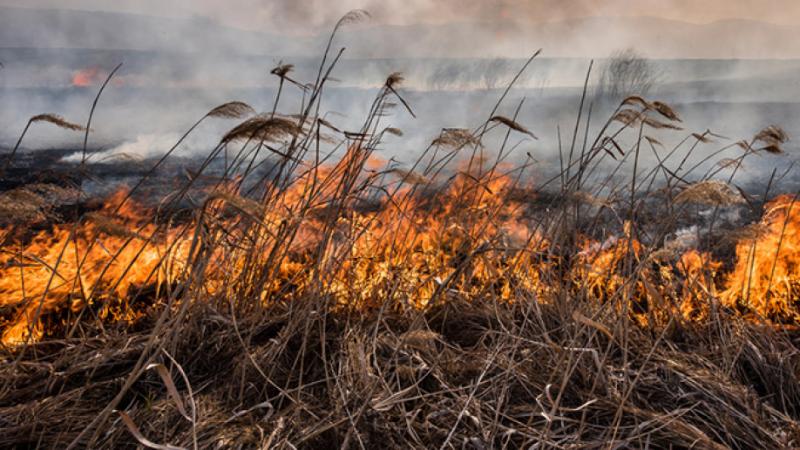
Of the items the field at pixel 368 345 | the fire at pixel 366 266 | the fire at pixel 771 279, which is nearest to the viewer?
the field at pixel 368 345

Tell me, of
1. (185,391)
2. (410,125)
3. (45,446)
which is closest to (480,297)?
(185,391)

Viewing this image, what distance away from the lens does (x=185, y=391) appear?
1.88 metres

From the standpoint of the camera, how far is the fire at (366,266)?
2.19 meters

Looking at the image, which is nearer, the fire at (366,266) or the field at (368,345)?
the field at (368,345)

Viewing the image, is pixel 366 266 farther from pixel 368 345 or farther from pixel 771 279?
pixel 771 279

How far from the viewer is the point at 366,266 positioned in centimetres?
279

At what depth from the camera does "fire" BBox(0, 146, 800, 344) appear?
7.18ft

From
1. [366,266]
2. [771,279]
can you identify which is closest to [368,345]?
[366,266]

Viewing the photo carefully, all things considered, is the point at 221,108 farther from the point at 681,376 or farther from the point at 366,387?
the point at 681,376

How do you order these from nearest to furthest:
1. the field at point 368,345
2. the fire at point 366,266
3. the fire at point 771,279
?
the field at point 368,345 < the fire at point 366,266 < the fire at point 771,279

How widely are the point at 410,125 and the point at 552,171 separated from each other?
9.28 feet

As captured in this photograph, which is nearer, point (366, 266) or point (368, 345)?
point (368, 345)

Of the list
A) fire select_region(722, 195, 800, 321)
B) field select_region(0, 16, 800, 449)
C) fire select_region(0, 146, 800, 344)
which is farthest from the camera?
fire select_region(722, 195, 800, 321)

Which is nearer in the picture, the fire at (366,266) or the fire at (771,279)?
the fire at (366,266)
